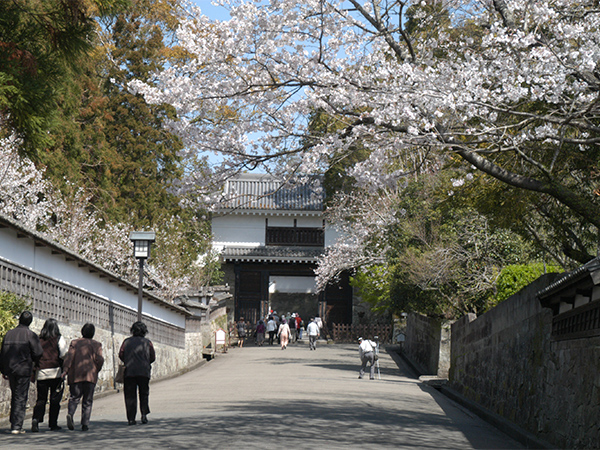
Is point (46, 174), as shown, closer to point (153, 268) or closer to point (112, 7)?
point (153, 268)

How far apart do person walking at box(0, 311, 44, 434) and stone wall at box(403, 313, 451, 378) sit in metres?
14.5

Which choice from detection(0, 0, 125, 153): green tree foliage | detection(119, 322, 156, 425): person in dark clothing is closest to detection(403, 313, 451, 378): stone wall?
detection(119, 322, 156, 425): person in dark clothing

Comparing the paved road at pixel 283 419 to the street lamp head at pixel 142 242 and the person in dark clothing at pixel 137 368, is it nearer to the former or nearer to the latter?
the person in dark clothing at pixel 137 368

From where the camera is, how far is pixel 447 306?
77.4ft

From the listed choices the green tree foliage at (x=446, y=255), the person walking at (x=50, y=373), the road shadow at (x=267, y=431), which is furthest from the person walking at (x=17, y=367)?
the green tree foliage at (x=446, y=255)

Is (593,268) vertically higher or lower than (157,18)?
lower

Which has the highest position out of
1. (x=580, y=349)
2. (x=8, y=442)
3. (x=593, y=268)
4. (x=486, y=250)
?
(x=486, y=250)

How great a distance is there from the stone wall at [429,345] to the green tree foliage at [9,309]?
1363cm

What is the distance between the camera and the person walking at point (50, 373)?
929cm

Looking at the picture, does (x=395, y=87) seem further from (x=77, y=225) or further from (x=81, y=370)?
(x=77, y=225)

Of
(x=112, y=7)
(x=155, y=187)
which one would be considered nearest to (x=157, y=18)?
(x=155, y=187)

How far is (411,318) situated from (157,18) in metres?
17.8

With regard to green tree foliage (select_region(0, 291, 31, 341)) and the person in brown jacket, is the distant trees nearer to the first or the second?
green tree foliage (select_region(0, 291, 31, 341))

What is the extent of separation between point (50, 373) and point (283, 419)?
3.18m
